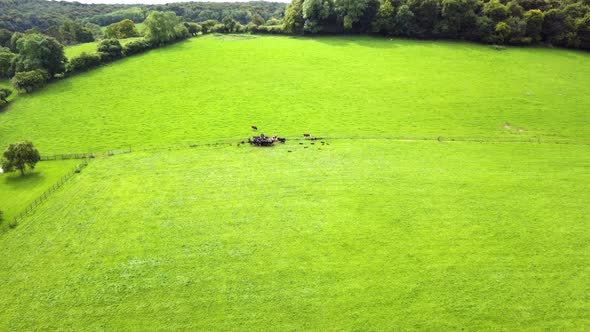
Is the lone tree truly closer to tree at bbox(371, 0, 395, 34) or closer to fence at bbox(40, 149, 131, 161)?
fence at bbox(40, 149, 131, 161)

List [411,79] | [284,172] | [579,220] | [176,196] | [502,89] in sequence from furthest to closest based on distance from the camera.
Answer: [411,79]
[502,89]
[284,172]
[176,196]
[579,220]

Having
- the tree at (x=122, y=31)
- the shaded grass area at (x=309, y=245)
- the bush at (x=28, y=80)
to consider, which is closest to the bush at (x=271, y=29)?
the tree at (x=122, y=31)

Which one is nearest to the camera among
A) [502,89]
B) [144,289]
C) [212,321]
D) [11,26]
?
[212,321]

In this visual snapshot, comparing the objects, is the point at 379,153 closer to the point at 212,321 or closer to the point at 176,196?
the point at 176,196

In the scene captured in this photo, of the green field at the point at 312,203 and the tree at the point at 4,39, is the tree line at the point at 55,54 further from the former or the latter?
the tree at the point at 4,39

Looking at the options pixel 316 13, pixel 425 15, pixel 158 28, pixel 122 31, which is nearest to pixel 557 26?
pixel 425 15

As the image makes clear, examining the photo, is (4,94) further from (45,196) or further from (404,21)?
(404,21)

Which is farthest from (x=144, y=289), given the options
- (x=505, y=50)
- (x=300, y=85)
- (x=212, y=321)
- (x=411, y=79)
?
(x=505, y=50)
